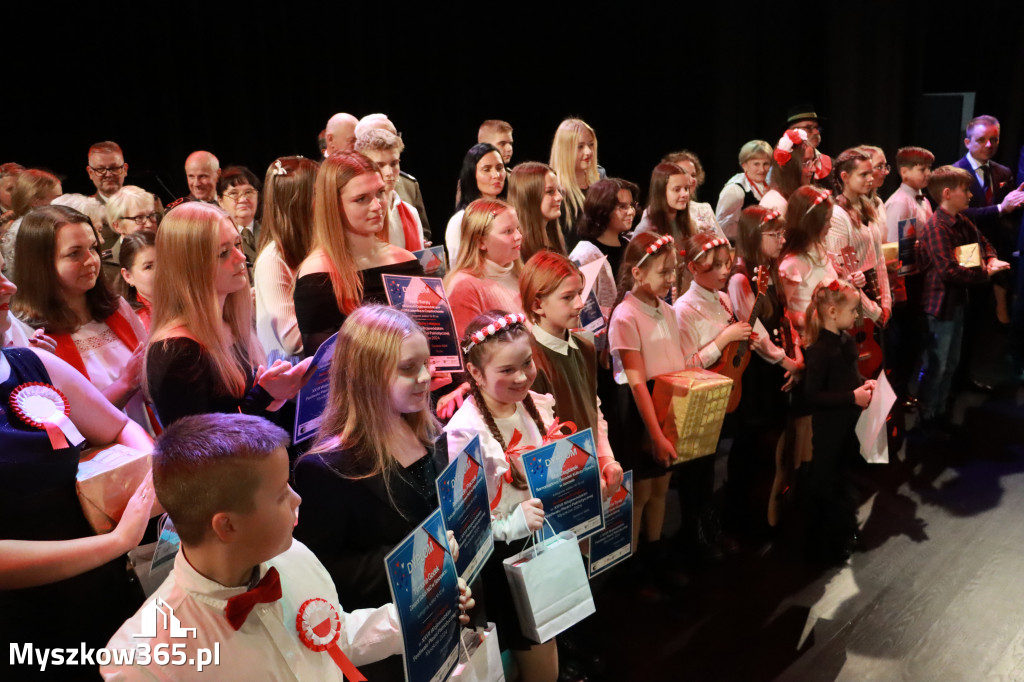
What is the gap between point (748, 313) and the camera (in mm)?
3816

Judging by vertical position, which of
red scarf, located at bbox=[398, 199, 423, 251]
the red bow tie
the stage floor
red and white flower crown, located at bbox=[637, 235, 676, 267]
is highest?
red scarf, located at bbox=[398, 199, 423, 251]

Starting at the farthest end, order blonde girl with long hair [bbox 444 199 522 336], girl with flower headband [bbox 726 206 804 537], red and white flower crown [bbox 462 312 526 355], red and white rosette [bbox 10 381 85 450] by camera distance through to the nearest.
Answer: girl with flower headband [bbox 726 206 804 537], blonde girl with long hair [bbox 444 199 522 336], red and white flower crown [bbox 462 312 526 355], red and white rosette [bbox 10 381 85 450]

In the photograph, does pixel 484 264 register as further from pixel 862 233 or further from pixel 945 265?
pixel 945 265

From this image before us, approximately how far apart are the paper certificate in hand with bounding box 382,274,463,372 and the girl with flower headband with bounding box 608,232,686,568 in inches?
39.0

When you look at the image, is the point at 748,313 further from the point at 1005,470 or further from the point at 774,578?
the point at 1005,470

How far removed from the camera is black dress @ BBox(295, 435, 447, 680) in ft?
5.87

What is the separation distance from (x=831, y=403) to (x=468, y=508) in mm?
2256

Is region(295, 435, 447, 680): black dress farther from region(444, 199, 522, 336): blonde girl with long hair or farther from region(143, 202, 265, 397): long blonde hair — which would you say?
region(444, 199, 522, 336): blonde girl with long hair

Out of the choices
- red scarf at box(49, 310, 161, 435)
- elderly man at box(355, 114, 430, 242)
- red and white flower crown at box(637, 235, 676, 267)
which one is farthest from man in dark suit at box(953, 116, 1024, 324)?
red scarf at box(49, 310, 161, 435)

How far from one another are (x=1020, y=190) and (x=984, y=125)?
543 millimetres

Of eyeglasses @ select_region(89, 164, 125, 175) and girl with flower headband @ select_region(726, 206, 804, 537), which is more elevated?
eyeglasses @ select_region(89, 164, 125, 175)

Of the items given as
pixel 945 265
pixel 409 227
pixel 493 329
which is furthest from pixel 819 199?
pixel 493 329

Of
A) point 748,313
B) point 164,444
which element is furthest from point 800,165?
point 164,444

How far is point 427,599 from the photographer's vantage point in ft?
5.33
